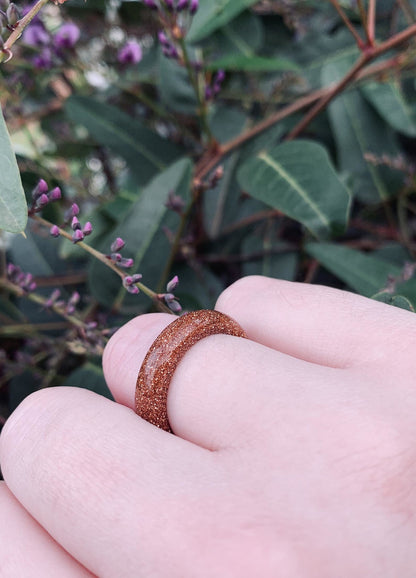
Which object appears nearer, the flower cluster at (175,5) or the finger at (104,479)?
the finger at (104,479)

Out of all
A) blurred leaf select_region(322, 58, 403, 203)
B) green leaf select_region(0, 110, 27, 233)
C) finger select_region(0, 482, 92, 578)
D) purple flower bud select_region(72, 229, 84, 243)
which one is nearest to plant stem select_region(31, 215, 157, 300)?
purple flower bud select_region(72, 229, 84, 243)

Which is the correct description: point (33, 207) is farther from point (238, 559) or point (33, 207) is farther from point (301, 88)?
point (301, 88)

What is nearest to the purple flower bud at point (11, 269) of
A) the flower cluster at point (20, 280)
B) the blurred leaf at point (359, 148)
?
the flower cluster at point (20, 280)

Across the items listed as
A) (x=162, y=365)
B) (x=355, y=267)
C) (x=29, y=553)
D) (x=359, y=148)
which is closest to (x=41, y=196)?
(x=162, y=365)

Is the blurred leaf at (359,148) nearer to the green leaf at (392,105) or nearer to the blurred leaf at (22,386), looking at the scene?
the green leaf at (392,105)

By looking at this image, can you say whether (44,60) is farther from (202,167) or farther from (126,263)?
(126,263)

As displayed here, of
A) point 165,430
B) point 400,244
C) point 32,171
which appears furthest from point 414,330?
point 32,171

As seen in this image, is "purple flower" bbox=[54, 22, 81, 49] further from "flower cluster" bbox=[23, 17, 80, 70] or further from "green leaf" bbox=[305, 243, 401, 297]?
"green leaf" bbox=[305, 243, 401, 297]
